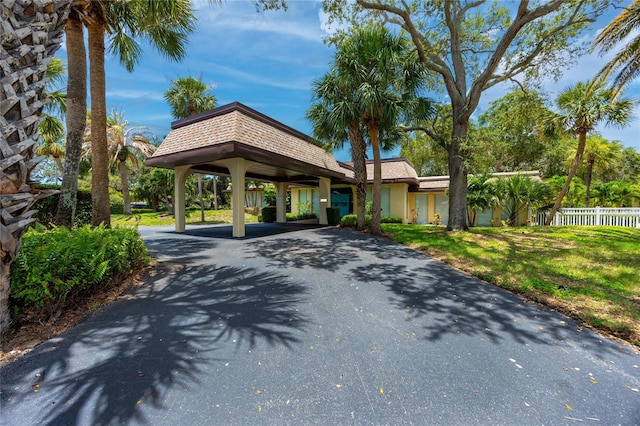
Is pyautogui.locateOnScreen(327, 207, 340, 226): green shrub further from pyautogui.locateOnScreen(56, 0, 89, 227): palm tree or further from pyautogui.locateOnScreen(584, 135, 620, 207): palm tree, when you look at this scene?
pyautogui.locateOnScreen(584, 135, 620, 207): palm tree

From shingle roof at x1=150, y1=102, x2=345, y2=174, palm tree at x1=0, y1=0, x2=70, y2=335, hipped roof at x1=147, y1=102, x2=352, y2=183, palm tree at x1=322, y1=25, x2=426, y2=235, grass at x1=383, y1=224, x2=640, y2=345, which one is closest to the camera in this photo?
palm tree at x1=0, y1=0, x2=70, y2=335

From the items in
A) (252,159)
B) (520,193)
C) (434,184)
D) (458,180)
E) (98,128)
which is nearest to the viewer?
(98,128)

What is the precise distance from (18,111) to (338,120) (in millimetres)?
9189

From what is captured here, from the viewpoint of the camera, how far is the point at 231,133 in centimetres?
898

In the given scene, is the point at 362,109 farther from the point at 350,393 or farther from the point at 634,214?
the point at 634,214

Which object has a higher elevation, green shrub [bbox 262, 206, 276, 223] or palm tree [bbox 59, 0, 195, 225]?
palm tree [bbox 59, 0, 195, 225]

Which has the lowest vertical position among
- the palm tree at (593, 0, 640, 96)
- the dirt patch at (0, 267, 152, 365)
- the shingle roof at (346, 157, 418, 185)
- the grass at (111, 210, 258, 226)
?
the dirt patch at (0, 267, 152, 365)

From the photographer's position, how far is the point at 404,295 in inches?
180

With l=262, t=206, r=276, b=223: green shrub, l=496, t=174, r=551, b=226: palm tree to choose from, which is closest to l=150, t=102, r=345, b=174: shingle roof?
l=262, t=206, r=276, b=223: green shrub

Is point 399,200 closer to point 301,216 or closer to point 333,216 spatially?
point 333,216

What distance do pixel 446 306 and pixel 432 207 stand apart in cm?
1691

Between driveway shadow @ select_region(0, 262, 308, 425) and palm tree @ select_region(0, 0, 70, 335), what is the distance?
104 centimetres

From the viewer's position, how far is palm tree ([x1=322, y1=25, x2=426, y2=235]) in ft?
32.4

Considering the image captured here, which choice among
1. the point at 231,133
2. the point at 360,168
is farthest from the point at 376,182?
the point at 231,133
